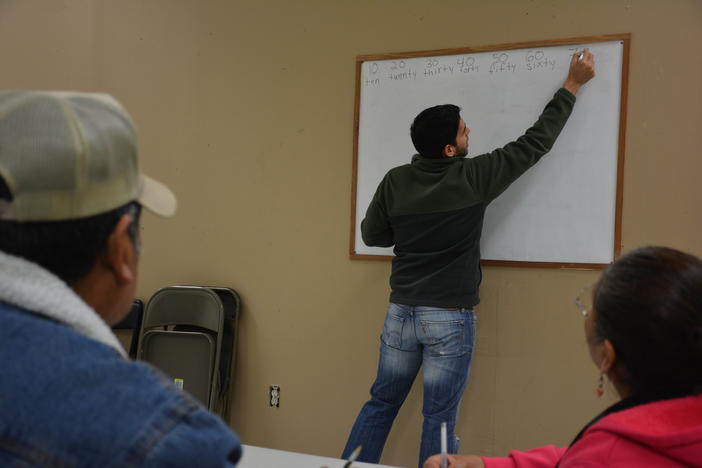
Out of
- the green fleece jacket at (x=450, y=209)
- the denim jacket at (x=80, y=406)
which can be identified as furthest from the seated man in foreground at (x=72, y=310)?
the green fleece jacket at (x=450, y=209)

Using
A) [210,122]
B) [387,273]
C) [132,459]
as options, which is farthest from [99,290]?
[210,122]

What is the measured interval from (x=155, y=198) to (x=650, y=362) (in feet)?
2.55

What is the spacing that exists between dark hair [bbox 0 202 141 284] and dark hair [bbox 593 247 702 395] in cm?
75

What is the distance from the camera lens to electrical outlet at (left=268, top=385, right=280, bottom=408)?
3021 millimetres

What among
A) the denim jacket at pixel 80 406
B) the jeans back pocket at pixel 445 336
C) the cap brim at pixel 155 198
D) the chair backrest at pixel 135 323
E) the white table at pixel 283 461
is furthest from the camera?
the chair backrest at pixel 135 323

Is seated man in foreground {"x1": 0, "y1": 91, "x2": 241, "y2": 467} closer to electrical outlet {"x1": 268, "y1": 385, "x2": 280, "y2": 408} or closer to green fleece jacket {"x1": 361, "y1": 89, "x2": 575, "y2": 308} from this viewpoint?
green fleece jacket {"x1": 361, "y1": 89, "x2": 575, "y2": 308}

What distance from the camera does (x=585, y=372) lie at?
246cm

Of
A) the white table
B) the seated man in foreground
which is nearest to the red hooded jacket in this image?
the white table

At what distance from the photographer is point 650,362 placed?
907 mm

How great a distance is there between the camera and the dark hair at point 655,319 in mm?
868

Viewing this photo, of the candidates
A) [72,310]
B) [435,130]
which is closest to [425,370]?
[435,130]

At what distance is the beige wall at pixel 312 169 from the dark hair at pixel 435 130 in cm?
55

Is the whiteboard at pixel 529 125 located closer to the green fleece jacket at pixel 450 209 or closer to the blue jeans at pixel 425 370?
the green fleece jacket at pixel 450 209

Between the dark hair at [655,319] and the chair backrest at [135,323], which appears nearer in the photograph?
the dark hair at [655,319]
